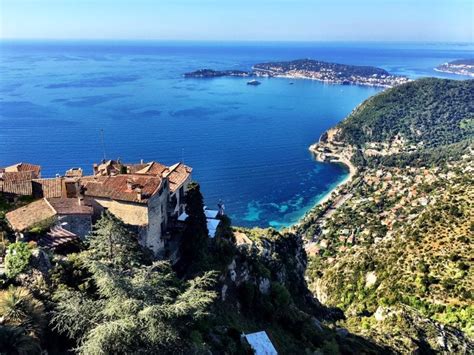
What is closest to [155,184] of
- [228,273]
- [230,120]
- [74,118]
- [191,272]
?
[191,272]

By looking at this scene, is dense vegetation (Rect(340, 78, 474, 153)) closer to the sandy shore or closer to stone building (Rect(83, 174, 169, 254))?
the sandy shore

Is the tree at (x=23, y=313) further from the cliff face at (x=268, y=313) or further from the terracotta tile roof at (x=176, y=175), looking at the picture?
the terracotta tile roof at (x=176, y=175)

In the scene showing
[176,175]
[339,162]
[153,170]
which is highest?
[153,170]

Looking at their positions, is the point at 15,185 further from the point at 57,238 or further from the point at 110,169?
the point at 110,169

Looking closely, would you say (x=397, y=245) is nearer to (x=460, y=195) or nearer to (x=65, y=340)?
(x=460, y=195)

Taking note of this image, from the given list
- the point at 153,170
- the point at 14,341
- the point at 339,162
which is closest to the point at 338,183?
the point at 339,162
